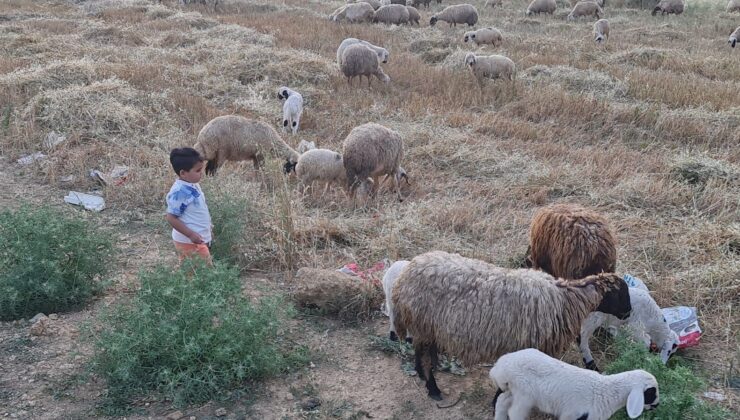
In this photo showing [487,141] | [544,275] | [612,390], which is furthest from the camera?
[487,141]

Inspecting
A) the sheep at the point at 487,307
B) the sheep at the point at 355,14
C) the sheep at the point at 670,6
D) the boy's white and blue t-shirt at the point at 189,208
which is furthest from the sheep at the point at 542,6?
the sheep at the point at 487,307

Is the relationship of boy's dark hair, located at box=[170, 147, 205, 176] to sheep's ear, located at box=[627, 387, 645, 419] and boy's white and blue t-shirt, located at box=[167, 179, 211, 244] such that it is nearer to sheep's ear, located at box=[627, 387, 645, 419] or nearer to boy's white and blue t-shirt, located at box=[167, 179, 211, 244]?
boy's white and blue t-shirt, located at box=[167, 179, 211, 244]

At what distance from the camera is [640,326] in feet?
14.5

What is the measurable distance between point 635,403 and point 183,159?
353 cm

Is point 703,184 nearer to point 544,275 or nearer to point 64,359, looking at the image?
point 544,275

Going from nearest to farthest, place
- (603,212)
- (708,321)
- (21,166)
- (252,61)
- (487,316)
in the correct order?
(487,316), (708,321), (603,212), (21,166), (252,61)

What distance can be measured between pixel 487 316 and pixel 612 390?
83 centimetres

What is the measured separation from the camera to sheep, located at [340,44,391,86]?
43.3ft

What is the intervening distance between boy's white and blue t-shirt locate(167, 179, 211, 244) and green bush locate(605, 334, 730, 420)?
320 cm

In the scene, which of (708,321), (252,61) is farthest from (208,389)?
(252,61)

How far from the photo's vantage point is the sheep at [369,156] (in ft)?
26.0

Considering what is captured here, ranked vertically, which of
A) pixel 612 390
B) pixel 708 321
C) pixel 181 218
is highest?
pixel 181 218

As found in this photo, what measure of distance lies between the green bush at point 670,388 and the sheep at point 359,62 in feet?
32.9

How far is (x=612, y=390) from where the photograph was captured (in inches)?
140
